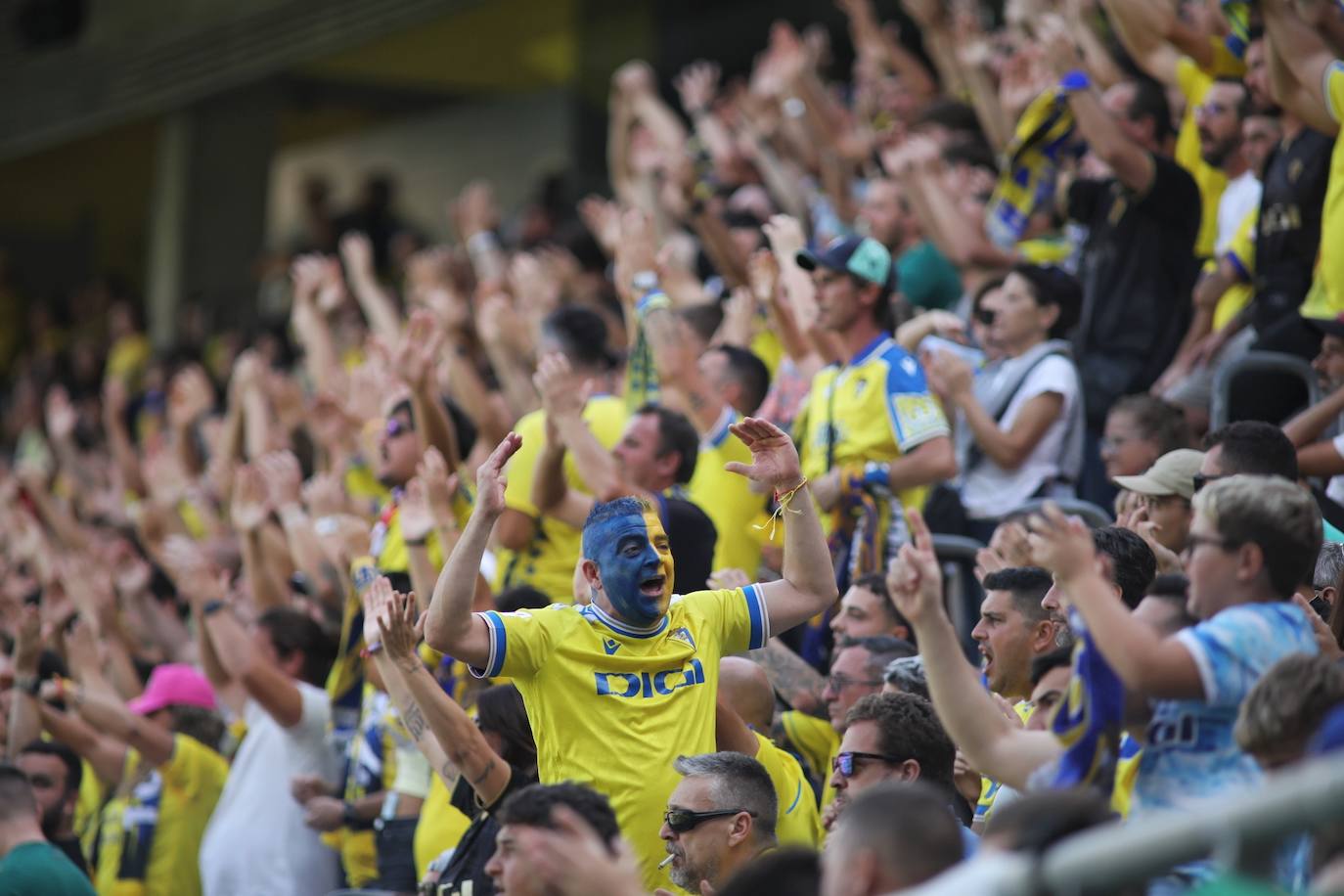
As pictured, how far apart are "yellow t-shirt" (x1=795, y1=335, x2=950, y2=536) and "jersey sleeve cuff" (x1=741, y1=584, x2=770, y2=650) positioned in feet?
5.55

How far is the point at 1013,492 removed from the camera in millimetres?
7203

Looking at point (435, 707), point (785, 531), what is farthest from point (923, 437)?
point (435, 707)

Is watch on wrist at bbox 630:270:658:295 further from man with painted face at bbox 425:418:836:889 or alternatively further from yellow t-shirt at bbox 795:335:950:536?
man with painted face at bbox 425:418:836:889

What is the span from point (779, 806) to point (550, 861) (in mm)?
1686

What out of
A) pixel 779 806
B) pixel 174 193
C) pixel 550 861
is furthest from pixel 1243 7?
pixel 174 193

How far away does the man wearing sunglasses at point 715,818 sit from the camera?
461 cm

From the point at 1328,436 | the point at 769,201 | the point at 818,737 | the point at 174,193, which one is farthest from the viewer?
the point at 174,193

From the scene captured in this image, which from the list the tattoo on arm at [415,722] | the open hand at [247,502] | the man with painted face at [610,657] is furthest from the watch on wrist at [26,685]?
the man with painted face at [610,657]

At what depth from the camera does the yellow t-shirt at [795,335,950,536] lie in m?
6.66

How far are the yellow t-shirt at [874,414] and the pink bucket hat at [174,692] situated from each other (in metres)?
3.09

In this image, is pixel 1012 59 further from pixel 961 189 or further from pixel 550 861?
pixel 550 861

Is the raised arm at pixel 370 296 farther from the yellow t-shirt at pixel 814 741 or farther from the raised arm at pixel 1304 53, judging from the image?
the raised arm at pixel 1304 53

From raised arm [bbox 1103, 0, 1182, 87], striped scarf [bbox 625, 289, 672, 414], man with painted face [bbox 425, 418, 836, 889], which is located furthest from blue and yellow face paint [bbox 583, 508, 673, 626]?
raised arm [bbox 1103, 0, 1182, 87]

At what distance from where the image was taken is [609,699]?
4754mm
